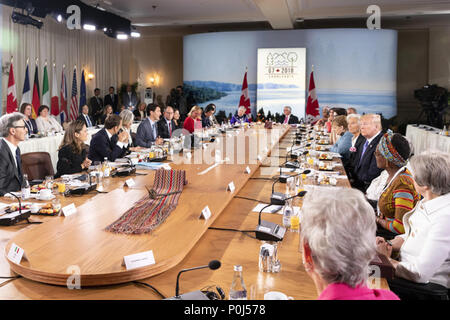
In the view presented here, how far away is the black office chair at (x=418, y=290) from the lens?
185 cm

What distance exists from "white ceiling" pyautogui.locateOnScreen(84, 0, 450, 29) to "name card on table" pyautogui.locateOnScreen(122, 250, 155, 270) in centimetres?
787

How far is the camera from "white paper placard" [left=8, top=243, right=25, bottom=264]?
1598 millimetres

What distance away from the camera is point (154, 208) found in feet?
7.47

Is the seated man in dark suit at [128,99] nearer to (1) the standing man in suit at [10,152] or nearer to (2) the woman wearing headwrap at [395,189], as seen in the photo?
(1) the standing man in suit at [10,152]

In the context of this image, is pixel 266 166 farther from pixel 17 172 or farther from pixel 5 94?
pixel 5 94

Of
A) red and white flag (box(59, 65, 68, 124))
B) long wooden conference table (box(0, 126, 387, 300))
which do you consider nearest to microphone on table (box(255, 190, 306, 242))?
long wooden conference table (box(0, 126, 387, 300))

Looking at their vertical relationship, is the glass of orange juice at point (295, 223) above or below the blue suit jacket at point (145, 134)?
below

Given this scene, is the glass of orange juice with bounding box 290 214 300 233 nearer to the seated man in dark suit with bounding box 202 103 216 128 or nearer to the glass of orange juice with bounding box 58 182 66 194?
the glass of orange juice with bounding box 58 182 66 194

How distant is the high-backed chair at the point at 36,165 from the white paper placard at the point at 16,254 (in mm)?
2351

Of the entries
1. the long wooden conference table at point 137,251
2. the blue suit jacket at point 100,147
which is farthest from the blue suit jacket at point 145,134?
the long wooden conference table at point 137,251

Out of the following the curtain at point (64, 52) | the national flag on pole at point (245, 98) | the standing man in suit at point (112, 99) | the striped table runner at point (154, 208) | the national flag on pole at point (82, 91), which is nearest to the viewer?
the striped table runner at point (154, 208)

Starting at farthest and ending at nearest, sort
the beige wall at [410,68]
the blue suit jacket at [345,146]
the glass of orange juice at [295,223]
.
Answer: the beige wall at [410,68] < the blue suit jacket at [345,146] < the glass of orange juice at [295,223]

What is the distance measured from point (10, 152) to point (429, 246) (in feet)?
9.98
